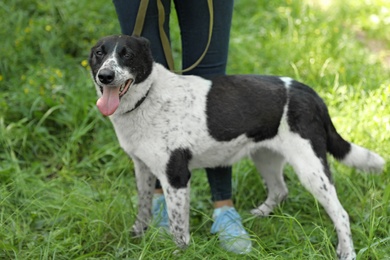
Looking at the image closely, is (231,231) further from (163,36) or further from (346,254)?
(163,36)

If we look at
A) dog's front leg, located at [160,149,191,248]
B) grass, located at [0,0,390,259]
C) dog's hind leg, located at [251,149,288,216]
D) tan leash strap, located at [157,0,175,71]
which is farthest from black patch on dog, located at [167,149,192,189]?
dog's hind leg, located at [251,149,288,216]

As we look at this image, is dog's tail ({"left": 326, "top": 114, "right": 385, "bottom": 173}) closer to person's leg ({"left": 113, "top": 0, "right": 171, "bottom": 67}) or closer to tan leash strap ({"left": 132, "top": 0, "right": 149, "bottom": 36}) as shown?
person's leg ({"left": 113, "top": 0, "right": 171, "bottom": 67})

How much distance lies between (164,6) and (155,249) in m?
1.21

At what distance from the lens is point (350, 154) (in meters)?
3.14

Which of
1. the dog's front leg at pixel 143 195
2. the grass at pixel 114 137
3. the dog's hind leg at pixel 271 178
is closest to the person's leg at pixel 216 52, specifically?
the grass at pixel 114 137

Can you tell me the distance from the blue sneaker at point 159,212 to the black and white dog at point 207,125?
0.46 ft

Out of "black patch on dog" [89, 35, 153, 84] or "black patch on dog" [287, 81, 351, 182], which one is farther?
"black patch on dog" [287, 81, 351, 182]

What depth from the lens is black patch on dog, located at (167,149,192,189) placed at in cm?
282

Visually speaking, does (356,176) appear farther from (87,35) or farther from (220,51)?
(87,35)

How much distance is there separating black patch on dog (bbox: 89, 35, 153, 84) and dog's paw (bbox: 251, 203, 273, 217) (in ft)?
3.62

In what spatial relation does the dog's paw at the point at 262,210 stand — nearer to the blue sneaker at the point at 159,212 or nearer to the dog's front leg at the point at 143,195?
the blue sneaker at the point at 159,212

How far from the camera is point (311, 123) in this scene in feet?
9.67

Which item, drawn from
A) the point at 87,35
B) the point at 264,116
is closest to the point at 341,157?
the point at 264,116

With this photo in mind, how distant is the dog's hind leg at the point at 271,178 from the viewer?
11.1 feet
